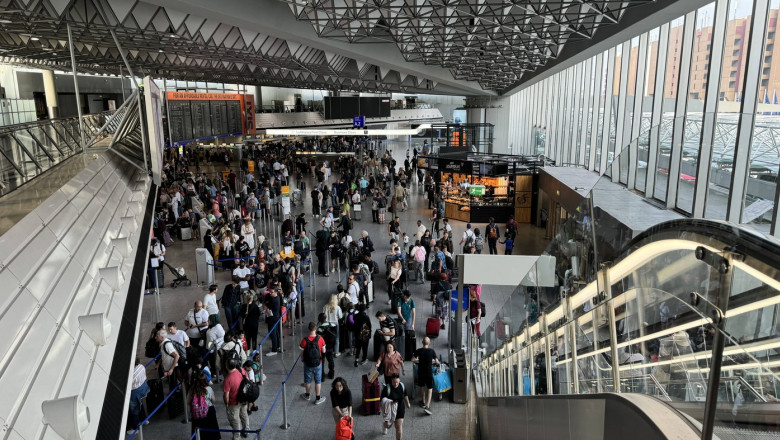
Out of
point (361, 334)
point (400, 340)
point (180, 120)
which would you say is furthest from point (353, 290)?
point (180, 120)

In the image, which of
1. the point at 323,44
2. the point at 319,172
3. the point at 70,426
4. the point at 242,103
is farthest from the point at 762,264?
the point at 242,103

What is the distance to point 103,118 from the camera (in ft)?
64.5

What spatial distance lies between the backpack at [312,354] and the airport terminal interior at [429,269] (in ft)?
0.14

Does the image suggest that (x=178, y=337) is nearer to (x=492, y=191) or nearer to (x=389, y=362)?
(x=389, y=362)

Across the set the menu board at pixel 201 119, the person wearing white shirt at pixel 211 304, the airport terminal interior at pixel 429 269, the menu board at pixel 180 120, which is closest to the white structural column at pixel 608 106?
the airport terminal interior at pixel 429 269

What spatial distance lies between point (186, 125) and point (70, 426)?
30075mm

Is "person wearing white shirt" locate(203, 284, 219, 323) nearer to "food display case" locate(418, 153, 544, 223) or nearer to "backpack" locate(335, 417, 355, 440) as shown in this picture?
"backpack" locate(335, 417, 355, 440)

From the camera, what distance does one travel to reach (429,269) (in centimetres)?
1636

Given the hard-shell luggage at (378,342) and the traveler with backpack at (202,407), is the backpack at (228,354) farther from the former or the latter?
the hard-shell luggage at (378,342)

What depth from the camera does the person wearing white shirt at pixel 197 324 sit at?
34.1 ft

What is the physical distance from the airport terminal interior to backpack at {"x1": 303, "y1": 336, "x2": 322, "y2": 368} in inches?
1.7

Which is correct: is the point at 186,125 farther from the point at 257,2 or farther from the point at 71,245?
the point at 71,245

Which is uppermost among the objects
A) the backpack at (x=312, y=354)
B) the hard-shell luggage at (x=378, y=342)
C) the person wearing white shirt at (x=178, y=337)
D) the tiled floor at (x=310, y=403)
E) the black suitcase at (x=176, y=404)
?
the person wearing white shirt at (x=178, y=337)

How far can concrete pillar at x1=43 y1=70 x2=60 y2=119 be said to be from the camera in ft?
103
